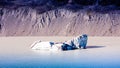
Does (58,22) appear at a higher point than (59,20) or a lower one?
lower

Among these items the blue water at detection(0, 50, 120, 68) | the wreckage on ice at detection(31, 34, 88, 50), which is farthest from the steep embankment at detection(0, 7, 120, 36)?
the blue water at detection(0, 50, 120, 68)

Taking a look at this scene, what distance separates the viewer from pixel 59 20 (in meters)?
54.8

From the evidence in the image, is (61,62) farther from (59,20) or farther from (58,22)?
(59,20)

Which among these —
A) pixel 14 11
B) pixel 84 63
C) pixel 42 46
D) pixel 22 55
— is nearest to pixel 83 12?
pixel 14 11

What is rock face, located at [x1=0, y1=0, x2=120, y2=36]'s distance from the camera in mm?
52719

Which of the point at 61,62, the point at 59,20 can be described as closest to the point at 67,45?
the point at 61,62

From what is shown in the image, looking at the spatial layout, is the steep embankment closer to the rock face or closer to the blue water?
the rock face

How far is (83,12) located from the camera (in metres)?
55.5

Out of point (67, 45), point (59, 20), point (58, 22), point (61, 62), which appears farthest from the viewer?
point (59, 20)

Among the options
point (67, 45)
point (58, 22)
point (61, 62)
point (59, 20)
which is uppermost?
point (59, 20)

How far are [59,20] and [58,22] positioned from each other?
1.77ft

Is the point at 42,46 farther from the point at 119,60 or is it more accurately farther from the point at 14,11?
the point at 14,11

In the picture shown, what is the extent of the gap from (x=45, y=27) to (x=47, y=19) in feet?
5.87

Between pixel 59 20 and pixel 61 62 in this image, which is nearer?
pixel 61 62
